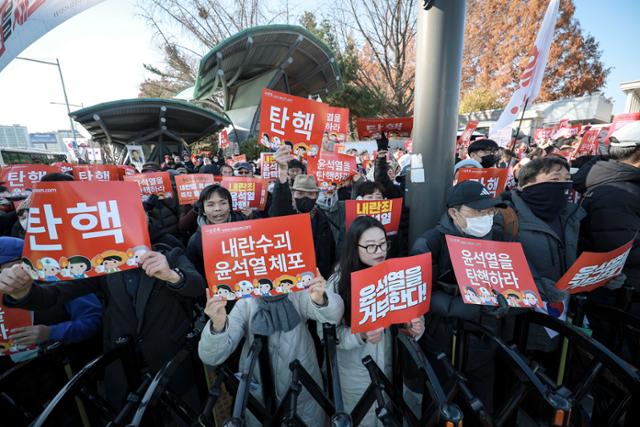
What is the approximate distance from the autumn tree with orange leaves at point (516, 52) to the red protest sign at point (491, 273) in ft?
85.3

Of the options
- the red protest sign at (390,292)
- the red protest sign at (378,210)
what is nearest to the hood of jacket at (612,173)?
the red protest sign at (378,210)

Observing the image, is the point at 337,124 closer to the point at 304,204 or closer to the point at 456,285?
the point at 304,204

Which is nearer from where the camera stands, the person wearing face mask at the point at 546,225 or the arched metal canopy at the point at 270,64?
the person wearing face mask at the point at 546,225

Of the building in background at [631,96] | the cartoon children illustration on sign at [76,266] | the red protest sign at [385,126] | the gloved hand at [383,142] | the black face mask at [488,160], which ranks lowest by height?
the cartoon children illustration on sign at [76,266]

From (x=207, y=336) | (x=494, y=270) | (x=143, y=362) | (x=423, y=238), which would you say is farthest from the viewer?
(x=423, y=238)

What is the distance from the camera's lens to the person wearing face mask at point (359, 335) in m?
1.93

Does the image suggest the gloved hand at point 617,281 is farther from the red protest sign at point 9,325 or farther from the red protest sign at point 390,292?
the red protest sign at point 9,325

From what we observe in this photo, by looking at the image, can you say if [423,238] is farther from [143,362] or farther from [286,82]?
[286,82]

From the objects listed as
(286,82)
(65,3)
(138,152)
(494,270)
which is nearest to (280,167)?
(494,270)

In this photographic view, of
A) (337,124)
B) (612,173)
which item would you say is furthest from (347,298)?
(337,124)

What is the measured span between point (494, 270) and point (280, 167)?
2149 mm

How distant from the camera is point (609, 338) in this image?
217 cm

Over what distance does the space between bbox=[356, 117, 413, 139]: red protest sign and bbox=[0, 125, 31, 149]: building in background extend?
117249mm

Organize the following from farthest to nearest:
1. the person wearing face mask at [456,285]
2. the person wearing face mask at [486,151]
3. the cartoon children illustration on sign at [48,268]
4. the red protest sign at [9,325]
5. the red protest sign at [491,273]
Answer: the person wearing face mask at [486,151] < the person wearing face mask at [456,285] < the red protest sign at [9,325] < the red protest sign at [491,273] < the cartoon children illustration on sign at [48,268]
